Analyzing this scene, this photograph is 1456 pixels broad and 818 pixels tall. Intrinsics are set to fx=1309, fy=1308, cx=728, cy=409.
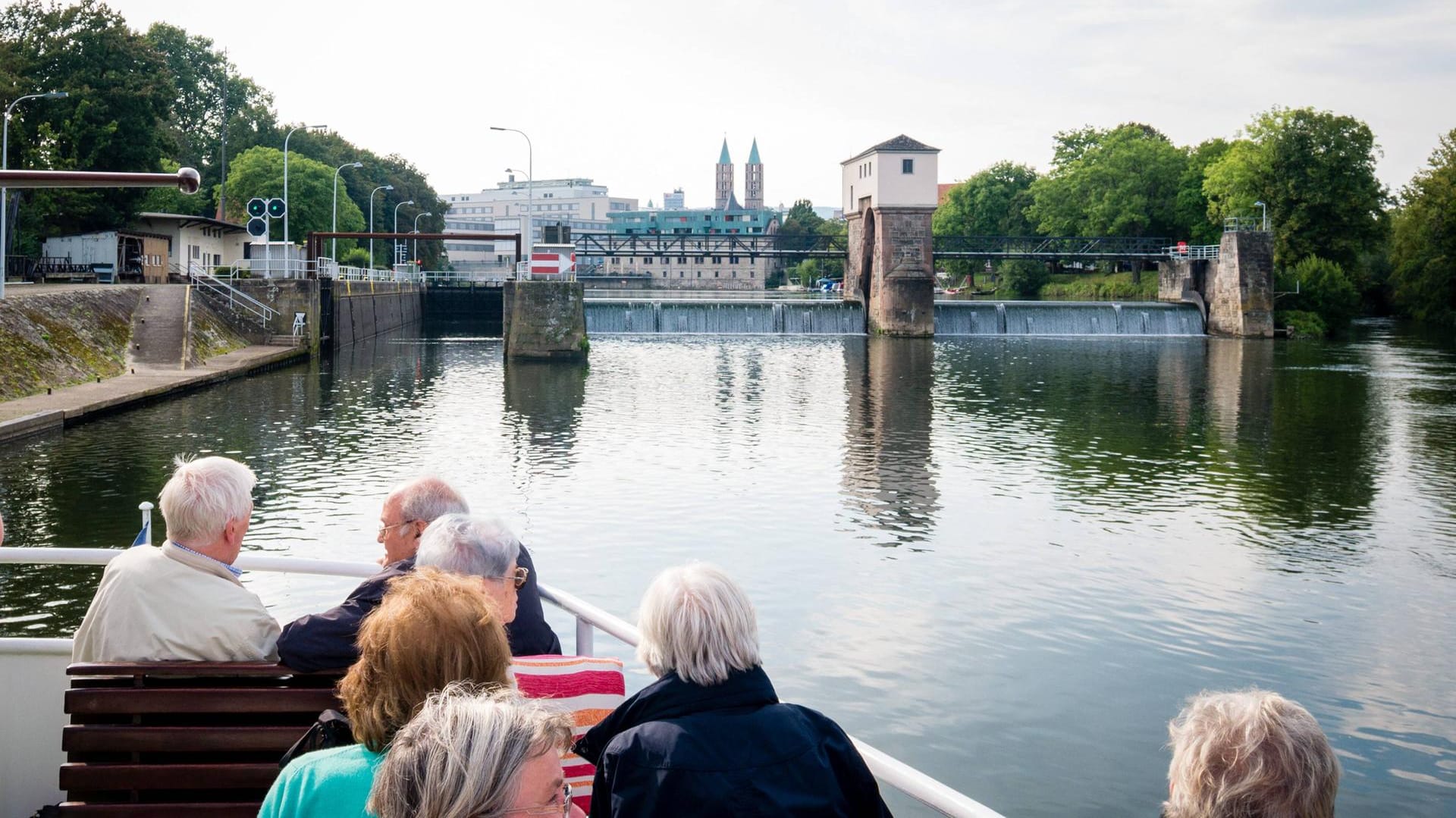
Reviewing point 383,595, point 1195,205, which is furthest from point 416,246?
point 383,595

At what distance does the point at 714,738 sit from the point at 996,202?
3464 inches

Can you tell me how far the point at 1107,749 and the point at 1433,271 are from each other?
213 feet

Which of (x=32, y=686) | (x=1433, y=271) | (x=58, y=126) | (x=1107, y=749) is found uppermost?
(x=58, y=126)

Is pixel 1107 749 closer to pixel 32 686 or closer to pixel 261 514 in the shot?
pixel 32 686

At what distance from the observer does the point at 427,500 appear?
449cm

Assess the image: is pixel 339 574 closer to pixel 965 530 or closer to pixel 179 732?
pixel 179 732

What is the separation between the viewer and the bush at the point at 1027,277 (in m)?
81.1

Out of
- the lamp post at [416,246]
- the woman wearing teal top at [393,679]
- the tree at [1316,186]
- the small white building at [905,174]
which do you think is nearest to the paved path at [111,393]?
the woman wearing teal top at [393,679]

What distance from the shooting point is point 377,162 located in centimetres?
8806

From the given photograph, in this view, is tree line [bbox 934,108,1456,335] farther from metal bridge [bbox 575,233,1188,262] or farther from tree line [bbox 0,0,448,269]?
tree line [bbox 0,0,448,269]

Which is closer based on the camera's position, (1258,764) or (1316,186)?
Answer: (1258,764)

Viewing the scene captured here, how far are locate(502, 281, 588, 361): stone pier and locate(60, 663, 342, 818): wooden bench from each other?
33236 mm

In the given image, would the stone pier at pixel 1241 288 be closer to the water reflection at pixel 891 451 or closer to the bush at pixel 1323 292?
the bush at pixel 1323 292

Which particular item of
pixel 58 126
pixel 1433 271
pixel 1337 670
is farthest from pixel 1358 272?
pixel 1337 670
